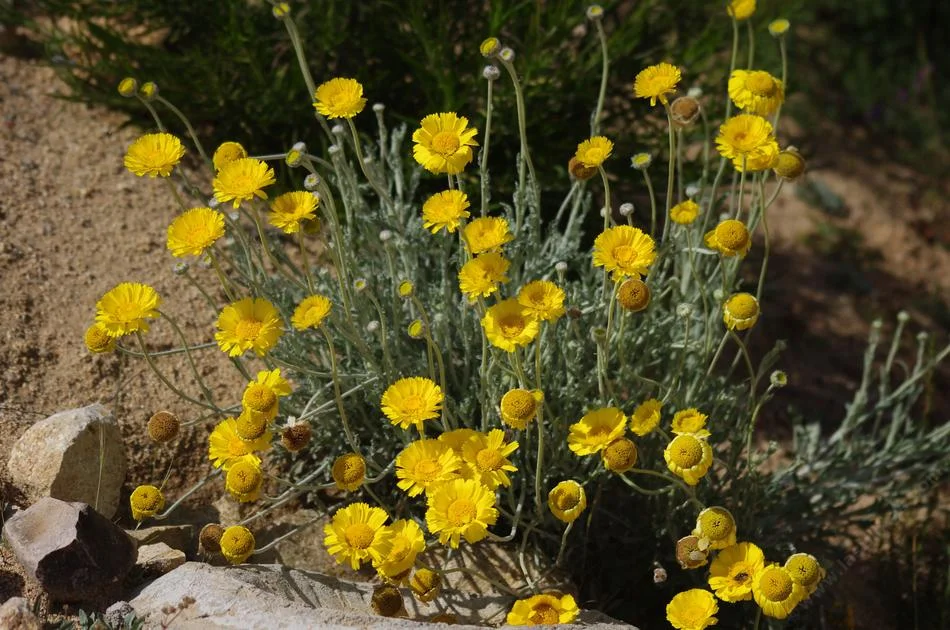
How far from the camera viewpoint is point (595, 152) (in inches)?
94.1

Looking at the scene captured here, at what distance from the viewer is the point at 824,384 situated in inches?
175

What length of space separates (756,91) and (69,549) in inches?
75.0

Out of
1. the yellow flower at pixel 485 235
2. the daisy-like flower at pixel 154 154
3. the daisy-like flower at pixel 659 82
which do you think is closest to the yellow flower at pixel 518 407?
the yellow flower at pixel 485 235

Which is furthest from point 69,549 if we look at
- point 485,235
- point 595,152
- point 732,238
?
point 732,238

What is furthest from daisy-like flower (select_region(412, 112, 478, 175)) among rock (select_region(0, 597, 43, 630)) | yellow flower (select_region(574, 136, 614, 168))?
rock (select_region(0, 597, 43, 630))

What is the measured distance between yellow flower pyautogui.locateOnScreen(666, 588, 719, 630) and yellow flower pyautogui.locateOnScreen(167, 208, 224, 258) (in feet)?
4.17

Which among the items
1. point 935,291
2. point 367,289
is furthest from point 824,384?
point 367,289

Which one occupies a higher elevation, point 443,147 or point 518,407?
point 443,147

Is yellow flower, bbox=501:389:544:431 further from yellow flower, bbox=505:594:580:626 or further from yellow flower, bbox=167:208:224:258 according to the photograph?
yellow flower, bbox=167:208:224:258

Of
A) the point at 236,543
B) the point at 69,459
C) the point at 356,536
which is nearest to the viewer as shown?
the point at 356,536

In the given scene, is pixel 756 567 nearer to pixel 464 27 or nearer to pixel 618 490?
pixel 618 490

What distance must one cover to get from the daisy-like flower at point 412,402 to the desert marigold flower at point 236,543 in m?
0.41

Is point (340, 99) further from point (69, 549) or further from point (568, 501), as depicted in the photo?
point (69, 549)

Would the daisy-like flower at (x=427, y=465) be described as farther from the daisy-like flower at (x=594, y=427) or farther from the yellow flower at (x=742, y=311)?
the yellow flower at (x=742, y=311)
